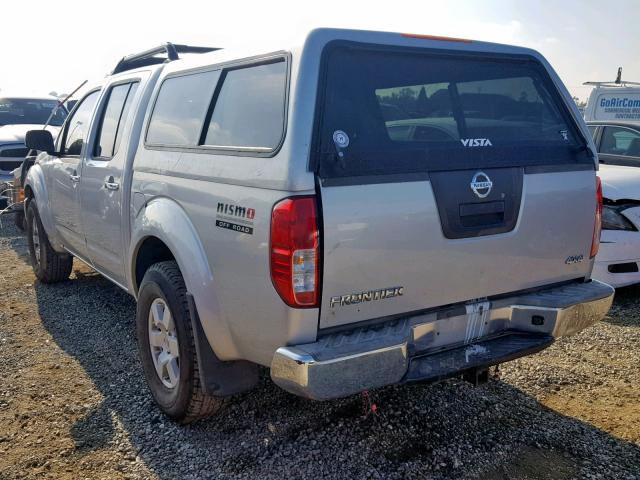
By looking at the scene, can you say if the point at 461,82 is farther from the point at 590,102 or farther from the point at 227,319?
the point at 590,102

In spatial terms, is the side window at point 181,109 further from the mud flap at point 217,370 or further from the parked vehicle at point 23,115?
the parked vehicle at point 23,115

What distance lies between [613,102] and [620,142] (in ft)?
11.4

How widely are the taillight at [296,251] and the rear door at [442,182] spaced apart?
0.06m

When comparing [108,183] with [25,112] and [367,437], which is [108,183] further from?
[25,112]

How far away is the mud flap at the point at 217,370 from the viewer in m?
2.96

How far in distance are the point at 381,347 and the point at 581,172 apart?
155cm

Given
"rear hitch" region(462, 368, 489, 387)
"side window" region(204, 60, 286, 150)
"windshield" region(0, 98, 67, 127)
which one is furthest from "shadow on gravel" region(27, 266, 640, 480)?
"windshield" region(0, 98, 67, 127)

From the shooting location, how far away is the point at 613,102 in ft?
33.1

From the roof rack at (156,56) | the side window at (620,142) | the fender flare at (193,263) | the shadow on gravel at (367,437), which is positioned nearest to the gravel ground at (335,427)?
the shadow on gravel at (367,437)

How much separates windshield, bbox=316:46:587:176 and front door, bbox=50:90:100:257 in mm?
2819

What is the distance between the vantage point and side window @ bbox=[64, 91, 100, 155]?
15.8ft

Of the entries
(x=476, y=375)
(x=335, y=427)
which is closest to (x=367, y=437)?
(x=335, y=427)

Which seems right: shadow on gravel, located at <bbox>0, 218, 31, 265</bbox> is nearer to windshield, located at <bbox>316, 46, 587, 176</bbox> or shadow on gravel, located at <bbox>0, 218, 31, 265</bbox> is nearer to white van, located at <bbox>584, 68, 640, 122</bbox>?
windshield, located at <bbox>316, 46, 587, 176</bbox>

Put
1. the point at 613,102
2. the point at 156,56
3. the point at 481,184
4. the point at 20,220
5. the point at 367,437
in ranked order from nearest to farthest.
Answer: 1. the point at 481,184
2. the point at 367,437
3. the point at 156,56
4. the point at 20,220
5. the point at 613,102
